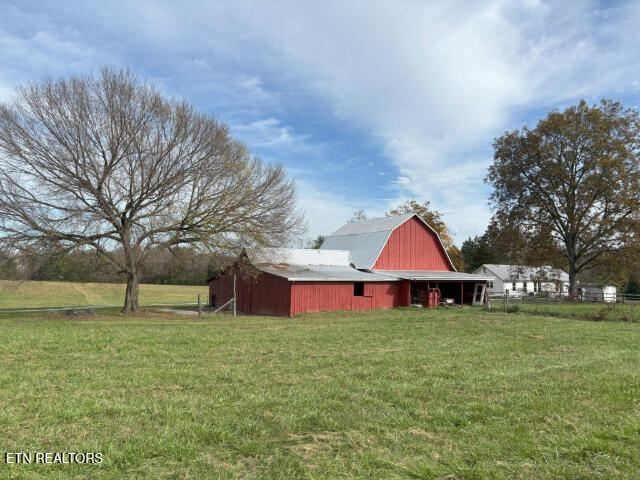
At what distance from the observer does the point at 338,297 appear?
25453 mm

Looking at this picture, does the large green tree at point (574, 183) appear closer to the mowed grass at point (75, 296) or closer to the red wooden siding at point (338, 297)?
the red wooden siding at point (338, 297)

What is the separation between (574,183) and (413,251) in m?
13.6

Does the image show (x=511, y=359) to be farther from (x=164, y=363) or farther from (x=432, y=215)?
(x=432, y=215)

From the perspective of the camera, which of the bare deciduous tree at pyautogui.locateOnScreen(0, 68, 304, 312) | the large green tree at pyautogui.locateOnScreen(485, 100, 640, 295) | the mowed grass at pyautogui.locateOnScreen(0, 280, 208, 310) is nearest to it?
the bare deciduous tree at pyautogui.locateOnScreen(0, 68, 304, 312)

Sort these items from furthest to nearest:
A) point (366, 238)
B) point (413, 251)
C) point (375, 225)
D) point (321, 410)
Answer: point (375, 225) < point (366, 238) < point (413, 251) < point (321, 410)

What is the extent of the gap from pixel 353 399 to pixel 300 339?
6567 mm

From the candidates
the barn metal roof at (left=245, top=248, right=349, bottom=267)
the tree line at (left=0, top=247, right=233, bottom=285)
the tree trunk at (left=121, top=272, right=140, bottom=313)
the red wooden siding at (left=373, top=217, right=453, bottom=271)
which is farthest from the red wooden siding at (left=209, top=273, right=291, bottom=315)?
the red wooden siding at (left=373, top=217, right=453, bottom=271)

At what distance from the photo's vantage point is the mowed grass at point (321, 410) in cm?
398

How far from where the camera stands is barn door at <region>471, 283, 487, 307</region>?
3161 centimetres

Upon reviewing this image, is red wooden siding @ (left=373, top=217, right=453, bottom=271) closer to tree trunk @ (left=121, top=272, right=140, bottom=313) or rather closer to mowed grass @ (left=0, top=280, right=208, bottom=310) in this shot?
tree trunk @ (left=121, top=272, right=140, bottom=313)

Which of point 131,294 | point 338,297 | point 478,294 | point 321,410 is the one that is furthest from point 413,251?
point 321,410

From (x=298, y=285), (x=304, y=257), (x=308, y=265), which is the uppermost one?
(x=304, y=257)

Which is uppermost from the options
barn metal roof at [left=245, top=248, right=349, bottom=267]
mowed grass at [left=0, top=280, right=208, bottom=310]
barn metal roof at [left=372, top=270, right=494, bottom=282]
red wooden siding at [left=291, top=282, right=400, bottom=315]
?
barn metal roof at [left=245, top=248, right=349, bottom=267]

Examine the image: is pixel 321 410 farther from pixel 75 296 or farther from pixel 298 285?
pixel 75 296
